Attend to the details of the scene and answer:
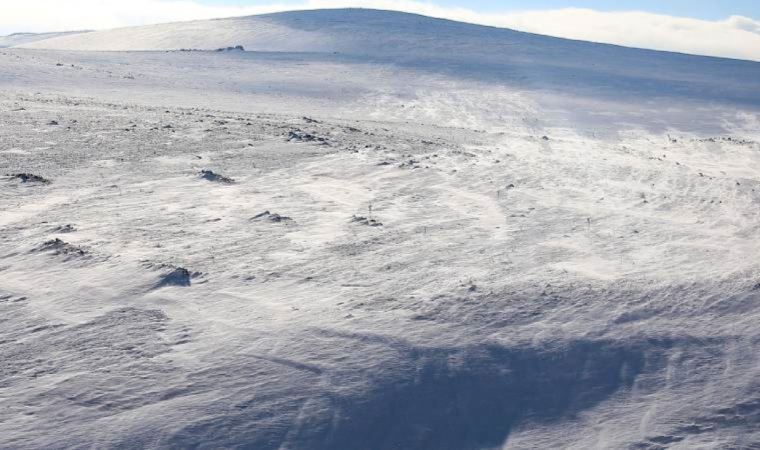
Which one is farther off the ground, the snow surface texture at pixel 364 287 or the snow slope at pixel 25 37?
the snow slope at pixel 25 37

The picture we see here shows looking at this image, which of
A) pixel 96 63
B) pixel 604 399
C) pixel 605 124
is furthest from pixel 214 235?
pixel 96 63

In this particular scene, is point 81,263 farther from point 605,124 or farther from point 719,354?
point 605,124

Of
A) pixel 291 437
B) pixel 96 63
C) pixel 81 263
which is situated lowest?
pixel 291 437

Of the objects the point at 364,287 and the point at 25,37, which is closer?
the point at 364,287

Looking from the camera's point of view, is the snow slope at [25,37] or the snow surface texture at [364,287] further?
the snow slope at [25,37]

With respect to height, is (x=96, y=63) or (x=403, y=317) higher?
(x=96, y=63)

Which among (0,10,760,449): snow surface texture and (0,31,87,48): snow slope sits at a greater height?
(0,31,87,48): snow slope

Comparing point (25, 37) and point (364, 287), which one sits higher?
point (25, 37)

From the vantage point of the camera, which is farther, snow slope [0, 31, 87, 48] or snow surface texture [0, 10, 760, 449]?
snow slope [0, 31, 87, 48]
